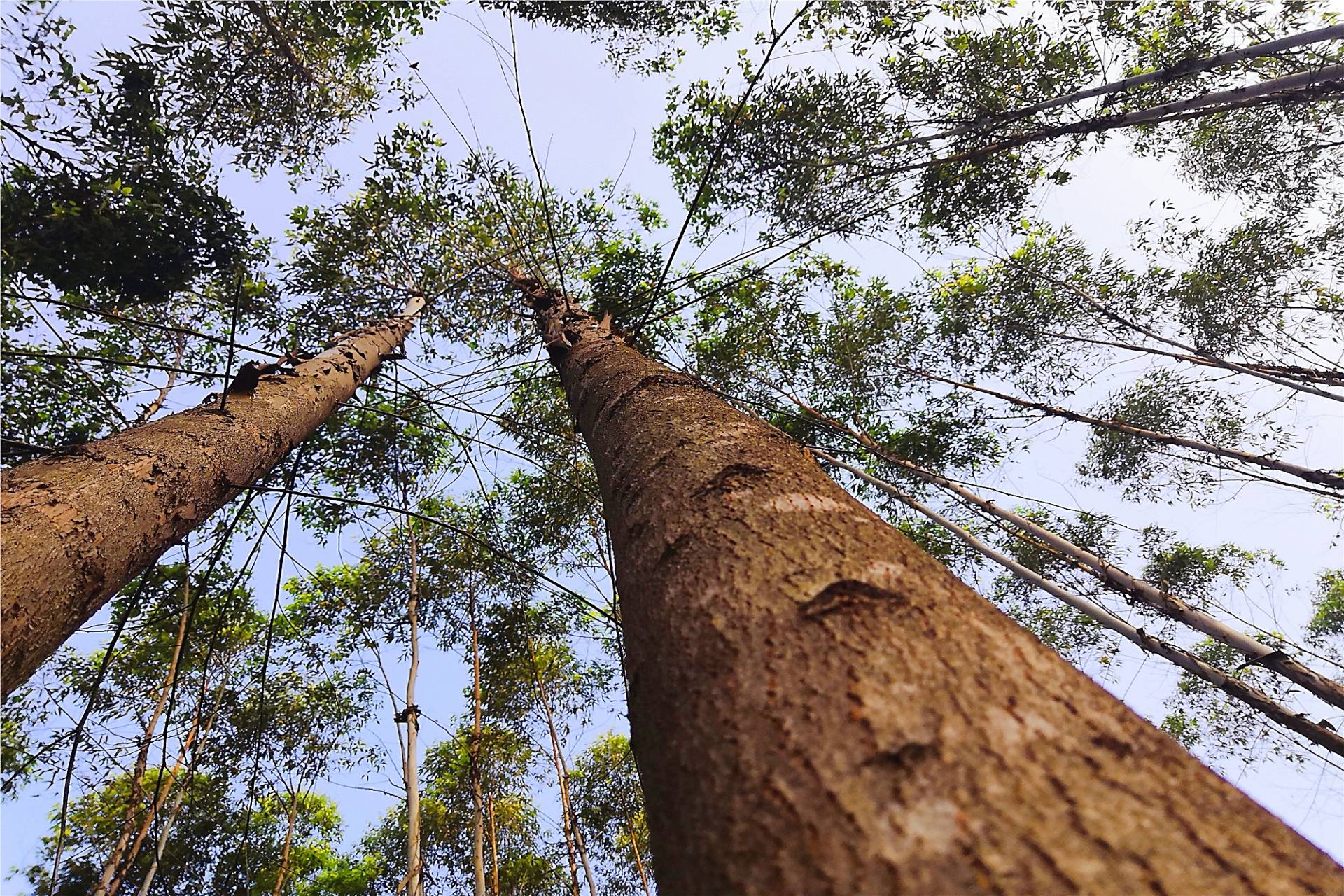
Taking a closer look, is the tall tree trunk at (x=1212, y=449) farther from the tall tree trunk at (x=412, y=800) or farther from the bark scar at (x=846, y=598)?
the tall tree trunk at (x=412, y=800)

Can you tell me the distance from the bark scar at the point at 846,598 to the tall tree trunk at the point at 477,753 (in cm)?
633

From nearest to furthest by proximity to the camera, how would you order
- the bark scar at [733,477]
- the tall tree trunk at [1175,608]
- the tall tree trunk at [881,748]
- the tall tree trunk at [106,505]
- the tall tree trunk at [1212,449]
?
the tall tree trunk at [881,748]
the bark scar at [733,477]
the tall tree trunk at [106,505]
the tall tree trunk at [1175,608]
the tall tree trunk at [1212,449]

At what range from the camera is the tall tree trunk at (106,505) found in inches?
41.3

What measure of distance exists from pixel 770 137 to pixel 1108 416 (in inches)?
243

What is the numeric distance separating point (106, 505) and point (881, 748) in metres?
1.61

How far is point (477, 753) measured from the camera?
665 centimetres

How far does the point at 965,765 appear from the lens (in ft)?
1.35

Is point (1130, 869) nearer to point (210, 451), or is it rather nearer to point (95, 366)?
point (210, 451)

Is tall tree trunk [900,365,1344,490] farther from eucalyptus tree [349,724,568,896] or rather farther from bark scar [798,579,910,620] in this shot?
eucalyptus tree [349,724,568,896]

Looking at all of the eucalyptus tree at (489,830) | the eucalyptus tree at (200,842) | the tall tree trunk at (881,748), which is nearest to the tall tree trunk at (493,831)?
the eucalyptus tree at (489,830)

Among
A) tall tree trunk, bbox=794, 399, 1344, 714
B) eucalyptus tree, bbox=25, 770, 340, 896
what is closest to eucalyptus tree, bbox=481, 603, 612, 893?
eucalyptus tree, bbox=25, 770, 340, 896

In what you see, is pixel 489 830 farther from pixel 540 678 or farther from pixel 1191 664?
pixel 1191 664

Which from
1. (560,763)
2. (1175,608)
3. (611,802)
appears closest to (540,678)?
(560,763)

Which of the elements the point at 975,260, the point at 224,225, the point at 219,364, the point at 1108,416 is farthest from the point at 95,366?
the point at 1108,416
